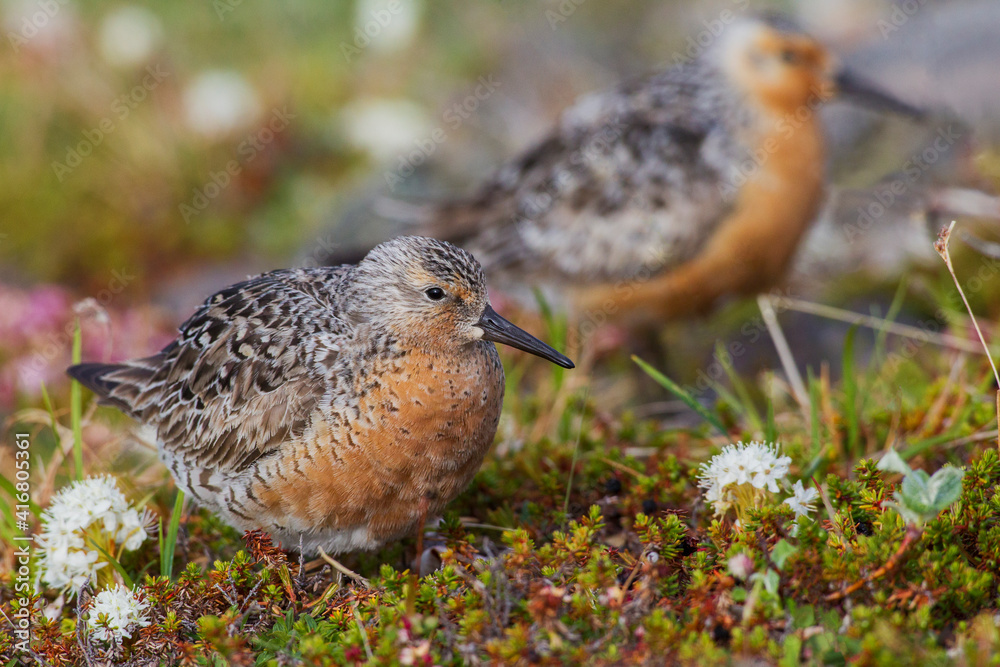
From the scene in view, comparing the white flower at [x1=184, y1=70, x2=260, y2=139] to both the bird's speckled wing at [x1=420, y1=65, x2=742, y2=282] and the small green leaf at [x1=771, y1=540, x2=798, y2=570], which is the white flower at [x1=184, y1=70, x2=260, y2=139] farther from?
the small green leaf at [x1=771, y1=540, x2=798, y2=570]

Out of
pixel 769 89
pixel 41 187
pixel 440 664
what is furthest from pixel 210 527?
pixel 41 187

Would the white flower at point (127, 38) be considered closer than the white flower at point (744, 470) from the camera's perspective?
No

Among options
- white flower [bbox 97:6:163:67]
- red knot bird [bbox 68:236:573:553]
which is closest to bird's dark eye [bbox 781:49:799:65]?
red knot bird [bbox 68:236:573:553]

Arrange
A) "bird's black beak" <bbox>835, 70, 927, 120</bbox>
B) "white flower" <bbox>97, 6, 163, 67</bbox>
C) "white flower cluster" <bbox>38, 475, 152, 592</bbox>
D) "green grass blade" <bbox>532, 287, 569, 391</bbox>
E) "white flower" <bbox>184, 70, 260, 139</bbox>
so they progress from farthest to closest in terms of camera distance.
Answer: "white flower" <bbox>184, 70, 260, 139</bbox>, "white flower" <bbox>97, 6, 163, 67</bbox>, "bird's black beak" <bbox>835, 70, 927, 120</bbox>, "green grass blade" <bbox>532, 287, 569, 391</bbox>, "white flower cluster" <bbox>38, 475, 152, 592</bbox>

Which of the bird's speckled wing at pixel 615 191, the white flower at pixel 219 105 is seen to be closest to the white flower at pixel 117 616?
the bird's speckled wing at pixel 615 191

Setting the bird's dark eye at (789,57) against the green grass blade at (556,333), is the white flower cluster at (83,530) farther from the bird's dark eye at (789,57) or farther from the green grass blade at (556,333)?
the bird's dark eye at (789,57)

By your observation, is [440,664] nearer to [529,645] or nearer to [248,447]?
[529,645]

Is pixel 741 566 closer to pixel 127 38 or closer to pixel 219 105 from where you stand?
pixel 219 105
